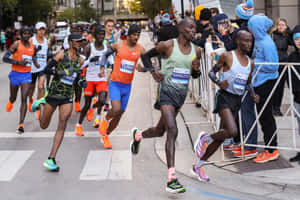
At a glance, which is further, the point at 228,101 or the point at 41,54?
the point at 41,54

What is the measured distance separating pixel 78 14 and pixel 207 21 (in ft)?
208

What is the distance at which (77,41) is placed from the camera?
670 cm

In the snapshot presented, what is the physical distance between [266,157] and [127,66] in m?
2.42

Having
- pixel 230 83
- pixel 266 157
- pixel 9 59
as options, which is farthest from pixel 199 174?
pixel 9 59

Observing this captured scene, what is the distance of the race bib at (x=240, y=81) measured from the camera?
580 cm

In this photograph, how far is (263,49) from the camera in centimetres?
676

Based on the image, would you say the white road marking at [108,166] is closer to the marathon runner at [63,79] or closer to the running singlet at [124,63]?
the marathon runner at [63,79]

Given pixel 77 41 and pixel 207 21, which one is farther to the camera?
pixel 207 21

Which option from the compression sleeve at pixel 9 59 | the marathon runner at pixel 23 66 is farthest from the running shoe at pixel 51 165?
the compression sleeve at pixel 9 59

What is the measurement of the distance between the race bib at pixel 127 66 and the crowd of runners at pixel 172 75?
15 millimetres

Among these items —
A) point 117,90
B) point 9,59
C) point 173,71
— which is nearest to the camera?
point 173,71

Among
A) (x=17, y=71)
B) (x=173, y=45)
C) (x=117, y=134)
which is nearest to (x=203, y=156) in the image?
(x=173, y=45)

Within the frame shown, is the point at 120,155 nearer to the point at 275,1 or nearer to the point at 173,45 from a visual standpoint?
the point at 173,45

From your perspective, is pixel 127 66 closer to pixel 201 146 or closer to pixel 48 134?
pixel 201 146
